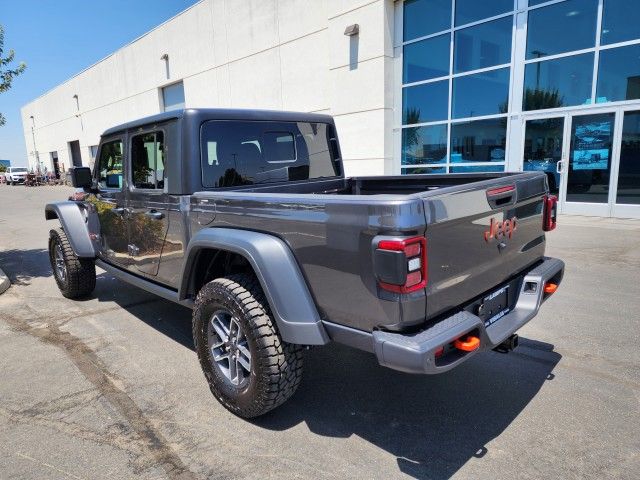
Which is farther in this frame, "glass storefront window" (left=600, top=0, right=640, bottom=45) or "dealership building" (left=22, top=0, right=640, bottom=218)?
"dealership building" (left=22, top=0, right=640, bottom=218)

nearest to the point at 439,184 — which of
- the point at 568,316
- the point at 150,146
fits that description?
the point at 568,316

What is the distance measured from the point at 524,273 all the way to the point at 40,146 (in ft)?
175

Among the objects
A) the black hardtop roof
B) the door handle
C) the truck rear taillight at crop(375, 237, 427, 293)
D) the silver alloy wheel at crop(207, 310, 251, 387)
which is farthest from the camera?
the door handle

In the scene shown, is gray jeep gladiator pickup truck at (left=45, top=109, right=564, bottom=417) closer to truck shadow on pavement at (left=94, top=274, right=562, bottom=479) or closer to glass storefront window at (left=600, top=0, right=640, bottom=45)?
truck shadow on pavement at (left=94, top=274, right=562, bottom=479)

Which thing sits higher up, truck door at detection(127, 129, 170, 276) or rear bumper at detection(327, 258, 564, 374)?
truck door at detection(127, 129, 170, 276)

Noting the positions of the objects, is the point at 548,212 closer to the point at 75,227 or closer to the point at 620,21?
the point at 75,227

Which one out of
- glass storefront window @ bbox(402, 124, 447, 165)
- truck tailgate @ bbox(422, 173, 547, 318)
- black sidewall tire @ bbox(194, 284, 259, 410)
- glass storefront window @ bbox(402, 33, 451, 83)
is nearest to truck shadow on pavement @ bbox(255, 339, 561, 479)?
black sidewall tire @ bbox(194, 284, 259, 410)

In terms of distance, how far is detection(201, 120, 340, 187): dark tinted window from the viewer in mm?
3432

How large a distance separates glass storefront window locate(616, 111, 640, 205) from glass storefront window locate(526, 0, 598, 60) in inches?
75.3

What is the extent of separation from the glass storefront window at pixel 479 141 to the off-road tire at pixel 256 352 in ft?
34.0

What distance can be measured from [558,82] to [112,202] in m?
10.2

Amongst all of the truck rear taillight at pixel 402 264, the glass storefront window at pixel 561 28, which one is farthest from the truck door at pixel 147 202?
the glass storefront window at pixel 561 28

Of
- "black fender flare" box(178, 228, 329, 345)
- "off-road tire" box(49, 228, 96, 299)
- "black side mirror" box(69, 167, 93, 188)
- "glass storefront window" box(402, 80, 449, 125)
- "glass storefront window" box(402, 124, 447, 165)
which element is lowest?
"off-road tire" box(49, 228, 96, 299)

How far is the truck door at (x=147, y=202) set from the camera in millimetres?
3605
